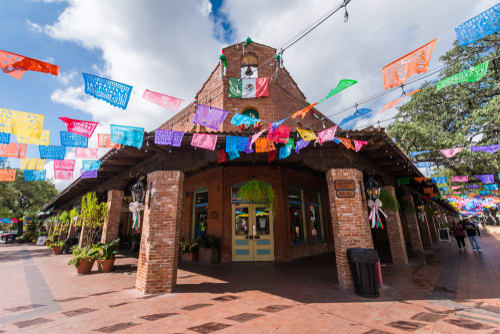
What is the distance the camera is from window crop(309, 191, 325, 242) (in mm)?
10547

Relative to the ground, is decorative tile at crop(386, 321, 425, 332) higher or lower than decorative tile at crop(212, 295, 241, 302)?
lower

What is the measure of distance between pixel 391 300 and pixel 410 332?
152 cm

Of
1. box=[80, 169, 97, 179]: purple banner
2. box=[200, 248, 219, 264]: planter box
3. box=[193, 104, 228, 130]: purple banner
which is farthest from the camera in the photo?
box=[200, 248, 219, 264]: planter box

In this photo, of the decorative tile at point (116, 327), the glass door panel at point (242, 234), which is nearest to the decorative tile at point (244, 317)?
the decorative tile at point (116, 327)

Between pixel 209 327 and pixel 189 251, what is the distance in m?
6.08

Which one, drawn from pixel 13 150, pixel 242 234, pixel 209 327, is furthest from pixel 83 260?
pixel 209 327

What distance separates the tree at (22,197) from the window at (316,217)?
92.9 feet

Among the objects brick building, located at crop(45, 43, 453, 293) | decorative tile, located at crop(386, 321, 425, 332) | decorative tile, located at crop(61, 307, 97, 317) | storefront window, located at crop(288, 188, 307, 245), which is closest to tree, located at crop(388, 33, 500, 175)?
brick building, located at crop(45, 43, 453, 293)

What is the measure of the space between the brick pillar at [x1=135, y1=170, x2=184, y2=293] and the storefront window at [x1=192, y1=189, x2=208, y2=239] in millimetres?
4302

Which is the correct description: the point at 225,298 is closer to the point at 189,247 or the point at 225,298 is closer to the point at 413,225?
the point at 189,247

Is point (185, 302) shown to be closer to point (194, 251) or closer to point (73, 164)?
point (194, 251)

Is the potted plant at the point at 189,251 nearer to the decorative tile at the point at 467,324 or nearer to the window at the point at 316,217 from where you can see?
the window at the point at 316,217

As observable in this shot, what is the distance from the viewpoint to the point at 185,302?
14.4ft

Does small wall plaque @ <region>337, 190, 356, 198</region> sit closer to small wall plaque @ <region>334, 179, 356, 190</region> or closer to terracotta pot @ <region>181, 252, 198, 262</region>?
small wall plaque @ <region>334, 179, 356, 190</region>
